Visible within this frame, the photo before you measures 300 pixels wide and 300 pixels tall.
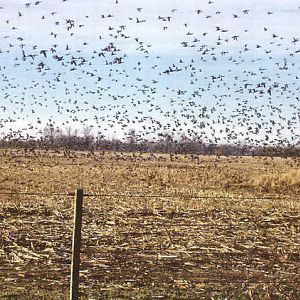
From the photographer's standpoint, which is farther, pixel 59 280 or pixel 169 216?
pixel 169 216

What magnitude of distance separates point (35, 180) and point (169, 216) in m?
16.5

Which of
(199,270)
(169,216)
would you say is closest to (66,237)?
(199,270)

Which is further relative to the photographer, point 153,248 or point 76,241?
point 153,248

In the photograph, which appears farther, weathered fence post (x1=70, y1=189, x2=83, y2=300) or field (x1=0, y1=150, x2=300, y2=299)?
field (x1=0, y1=150, x2=300, y2=299)

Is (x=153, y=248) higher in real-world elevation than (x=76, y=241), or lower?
lower

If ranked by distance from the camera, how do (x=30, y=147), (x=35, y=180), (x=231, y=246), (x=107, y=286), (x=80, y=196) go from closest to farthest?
(x=80, y=196) → (x=107, y=286) → (x=231, y=246) → (x=35, y=180) → (x=30, y=147)

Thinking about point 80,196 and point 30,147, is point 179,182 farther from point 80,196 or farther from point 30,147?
point 30,147

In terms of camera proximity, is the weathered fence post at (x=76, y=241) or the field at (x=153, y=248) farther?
the field at (x=153, y=248)

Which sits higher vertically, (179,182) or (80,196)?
(80,196)

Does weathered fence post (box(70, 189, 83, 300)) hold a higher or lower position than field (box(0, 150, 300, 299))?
higher

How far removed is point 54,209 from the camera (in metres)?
20.7

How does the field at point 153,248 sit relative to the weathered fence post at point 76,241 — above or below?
below

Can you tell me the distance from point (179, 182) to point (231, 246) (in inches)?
885

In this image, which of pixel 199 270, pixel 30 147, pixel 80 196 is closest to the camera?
pixel 80 196
